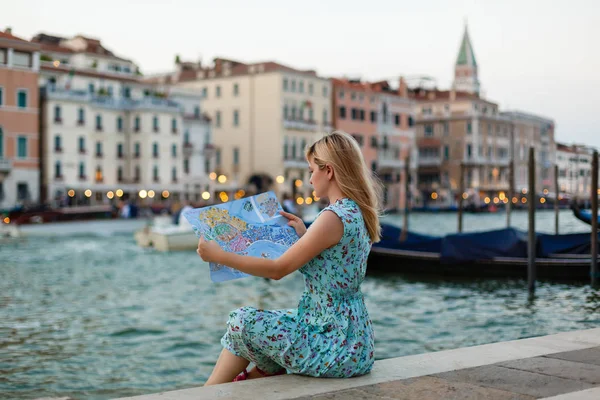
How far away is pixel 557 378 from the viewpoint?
11.0ft

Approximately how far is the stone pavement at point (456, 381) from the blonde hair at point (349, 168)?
604 millimetres

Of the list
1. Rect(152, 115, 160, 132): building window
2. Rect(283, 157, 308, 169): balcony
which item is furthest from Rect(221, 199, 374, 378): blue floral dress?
Rect(283, 157, 308, 169): balcony

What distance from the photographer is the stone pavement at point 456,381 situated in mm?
3068

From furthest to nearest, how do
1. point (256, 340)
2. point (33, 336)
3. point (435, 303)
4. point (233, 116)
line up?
point (233, 116), point (435, 303), point (33, 336), point (256, 340)

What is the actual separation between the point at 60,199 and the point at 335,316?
1585 inches

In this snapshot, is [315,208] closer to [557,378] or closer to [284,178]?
[284,178]

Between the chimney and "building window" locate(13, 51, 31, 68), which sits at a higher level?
the chimney

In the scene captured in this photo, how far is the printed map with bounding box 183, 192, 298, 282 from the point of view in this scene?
329 centimetres

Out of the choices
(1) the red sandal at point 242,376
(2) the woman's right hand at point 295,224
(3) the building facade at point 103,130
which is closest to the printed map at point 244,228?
(2) the woman's right hand at point 295,224

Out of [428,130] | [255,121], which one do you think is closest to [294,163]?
[255,121]

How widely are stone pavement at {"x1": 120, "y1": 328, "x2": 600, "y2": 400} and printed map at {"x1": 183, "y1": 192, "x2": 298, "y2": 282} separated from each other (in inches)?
17.6

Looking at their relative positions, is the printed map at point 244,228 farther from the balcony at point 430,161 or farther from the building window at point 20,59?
the balcony at point 430,161

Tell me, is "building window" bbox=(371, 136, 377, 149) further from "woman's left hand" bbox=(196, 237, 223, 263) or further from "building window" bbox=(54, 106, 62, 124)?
"woman's left hand" bbox=(196, 237, 223, 263)

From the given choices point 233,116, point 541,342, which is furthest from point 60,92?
point 541,342
